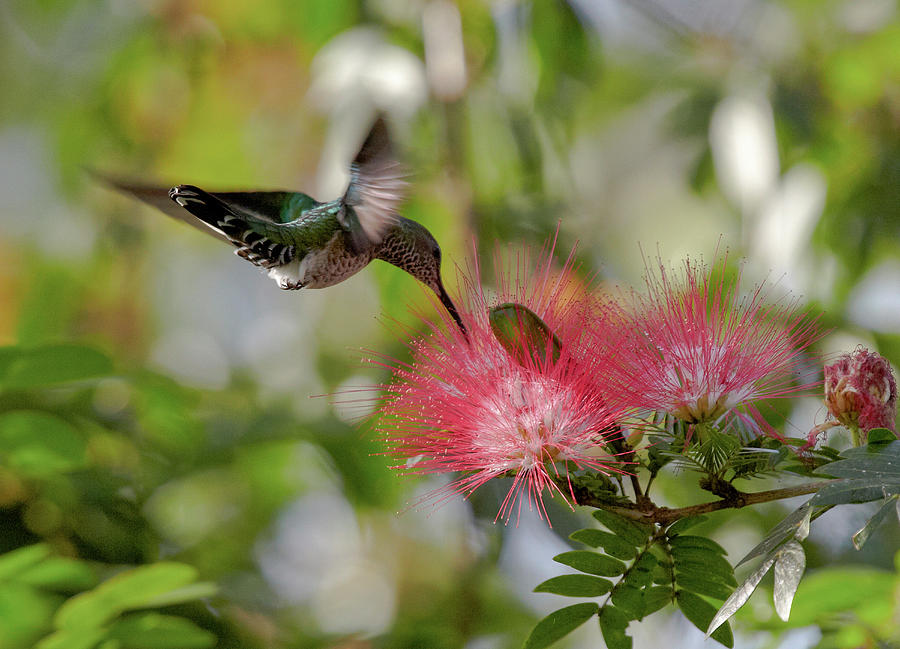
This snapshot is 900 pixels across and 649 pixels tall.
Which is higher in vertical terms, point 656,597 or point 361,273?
point 361,273

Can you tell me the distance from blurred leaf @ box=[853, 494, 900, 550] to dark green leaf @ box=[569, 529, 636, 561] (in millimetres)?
191

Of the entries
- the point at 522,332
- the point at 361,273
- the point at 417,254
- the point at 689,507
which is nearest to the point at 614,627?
the point at 689,507

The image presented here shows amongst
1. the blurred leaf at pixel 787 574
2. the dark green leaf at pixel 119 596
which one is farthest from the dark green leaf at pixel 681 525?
the dark green leaf at pixel 119 596

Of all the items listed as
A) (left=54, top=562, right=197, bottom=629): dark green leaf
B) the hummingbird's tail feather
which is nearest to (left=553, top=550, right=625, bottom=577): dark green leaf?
the hummingbird's tail feather

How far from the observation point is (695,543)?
774 millimetres

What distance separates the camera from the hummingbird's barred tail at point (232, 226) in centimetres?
69

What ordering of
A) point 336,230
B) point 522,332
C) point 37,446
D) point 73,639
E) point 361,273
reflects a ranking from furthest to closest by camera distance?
point 361,273 → point 37,446 → point 73,639 → point 336,230 → point 522,332

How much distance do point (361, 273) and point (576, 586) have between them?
154 centimetres

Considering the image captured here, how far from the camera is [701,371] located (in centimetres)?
80

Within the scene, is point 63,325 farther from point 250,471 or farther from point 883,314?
point 883,314

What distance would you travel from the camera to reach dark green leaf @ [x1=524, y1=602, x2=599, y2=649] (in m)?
0.75

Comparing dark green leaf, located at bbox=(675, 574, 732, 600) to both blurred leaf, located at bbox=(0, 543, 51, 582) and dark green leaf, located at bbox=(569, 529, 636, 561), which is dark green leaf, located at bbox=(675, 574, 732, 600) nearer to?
dark green leaf, located at bbox=(569, 529, 636, 561)

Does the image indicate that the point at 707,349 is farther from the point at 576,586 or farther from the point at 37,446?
the point at 37,446

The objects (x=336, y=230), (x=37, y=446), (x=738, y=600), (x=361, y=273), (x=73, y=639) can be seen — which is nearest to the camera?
(x=738, y=600)
